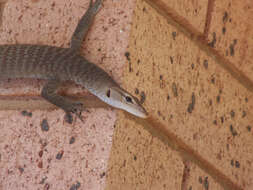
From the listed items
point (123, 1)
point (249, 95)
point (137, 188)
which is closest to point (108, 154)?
point (137, 188)

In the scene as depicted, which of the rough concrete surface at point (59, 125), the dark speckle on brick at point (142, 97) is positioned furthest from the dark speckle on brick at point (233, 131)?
the rough concrete surface at point (59, 125)

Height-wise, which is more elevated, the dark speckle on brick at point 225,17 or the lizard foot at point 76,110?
the dark speckle on brick at point 225,17

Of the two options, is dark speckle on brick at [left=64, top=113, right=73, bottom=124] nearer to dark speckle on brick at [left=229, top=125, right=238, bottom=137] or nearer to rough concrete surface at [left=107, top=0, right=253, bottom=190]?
rough concrete surface at [left=107, top=0, right=253, bottom=190]

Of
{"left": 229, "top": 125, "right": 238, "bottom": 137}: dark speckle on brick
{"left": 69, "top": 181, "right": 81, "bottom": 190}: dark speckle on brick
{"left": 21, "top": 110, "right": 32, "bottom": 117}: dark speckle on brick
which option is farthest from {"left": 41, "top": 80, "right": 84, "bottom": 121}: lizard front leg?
{"left": 229, "top": 125, "right": 238, "bottom": 137}: dark speckle on brick

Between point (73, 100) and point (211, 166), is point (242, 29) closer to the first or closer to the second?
point (211, 166)

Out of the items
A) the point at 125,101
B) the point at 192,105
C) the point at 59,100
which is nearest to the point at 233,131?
the point at 192,105

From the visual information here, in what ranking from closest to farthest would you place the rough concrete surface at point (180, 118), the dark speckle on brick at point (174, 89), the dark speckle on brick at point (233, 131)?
the rough concrete surface at point (180, 118) → the dark speckle on brick at point (174, 89) → the dark speckle on brick at point (233, 131)

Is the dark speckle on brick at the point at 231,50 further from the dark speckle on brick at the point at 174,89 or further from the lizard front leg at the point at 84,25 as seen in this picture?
the lizard front leg at the point at 84,25

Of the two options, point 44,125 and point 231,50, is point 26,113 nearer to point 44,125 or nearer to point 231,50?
point 44,125
